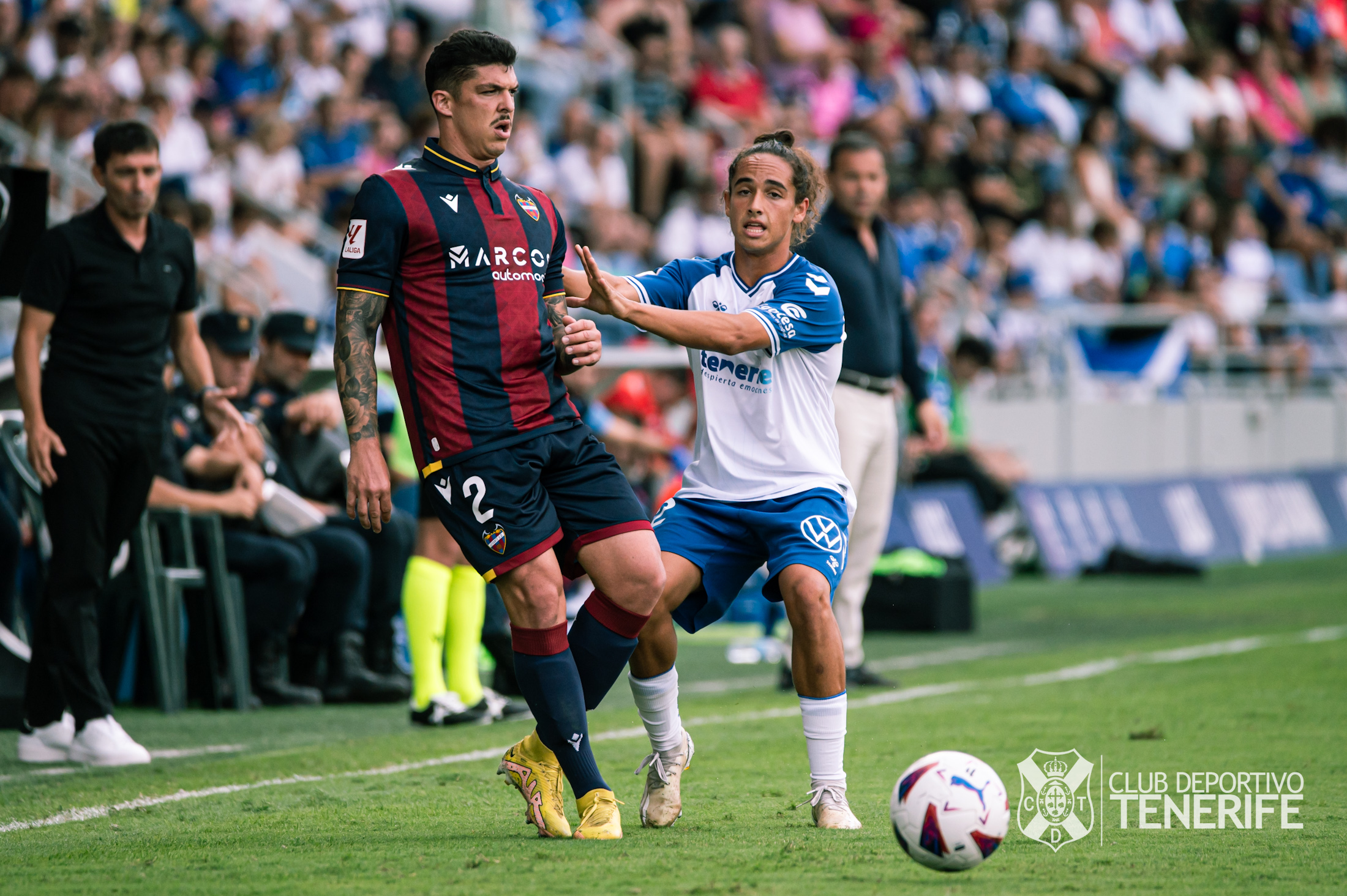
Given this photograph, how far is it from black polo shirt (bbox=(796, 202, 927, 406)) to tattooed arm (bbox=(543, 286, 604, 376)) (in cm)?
307

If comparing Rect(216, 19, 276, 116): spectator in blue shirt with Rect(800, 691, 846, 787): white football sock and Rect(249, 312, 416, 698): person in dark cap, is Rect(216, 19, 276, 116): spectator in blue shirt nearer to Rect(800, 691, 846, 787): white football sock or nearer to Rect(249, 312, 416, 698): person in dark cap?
Rect(249, 312, 416, 698): person in dark cap

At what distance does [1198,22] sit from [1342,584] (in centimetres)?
1581

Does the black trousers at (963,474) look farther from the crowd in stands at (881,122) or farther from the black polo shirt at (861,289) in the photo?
the black polo shirt at (861,289)

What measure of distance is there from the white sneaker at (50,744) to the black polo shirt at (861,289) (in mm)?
3751

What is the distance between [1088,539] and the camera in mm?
16109

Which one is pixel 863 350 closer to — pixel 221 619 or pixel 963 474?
pixel 221 619

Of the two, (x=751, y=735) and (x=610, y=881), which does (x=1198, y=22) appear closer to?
(x=751, y=735)

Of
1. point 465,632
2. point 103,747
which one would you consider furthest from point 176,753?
point 465,632

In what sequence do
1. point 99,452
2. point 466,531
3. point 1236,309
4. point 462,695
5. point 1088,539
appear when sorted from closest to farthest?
point 466,531
point 99,452
point 462,695
point 1088,539
point 1236,309

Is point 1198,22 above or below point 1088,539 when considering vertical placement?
above

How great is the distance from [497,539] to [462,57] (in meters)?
1.39

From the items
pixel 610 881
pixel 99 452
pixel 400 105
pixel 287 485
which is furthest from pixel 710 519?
pixel 400 105

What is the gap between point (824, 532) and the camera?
5.36 metres

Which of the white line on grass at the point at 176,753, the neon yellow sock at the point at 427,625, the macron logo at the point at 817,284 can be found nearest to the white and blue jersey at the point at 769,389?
the macron logo at the point at 817,284
